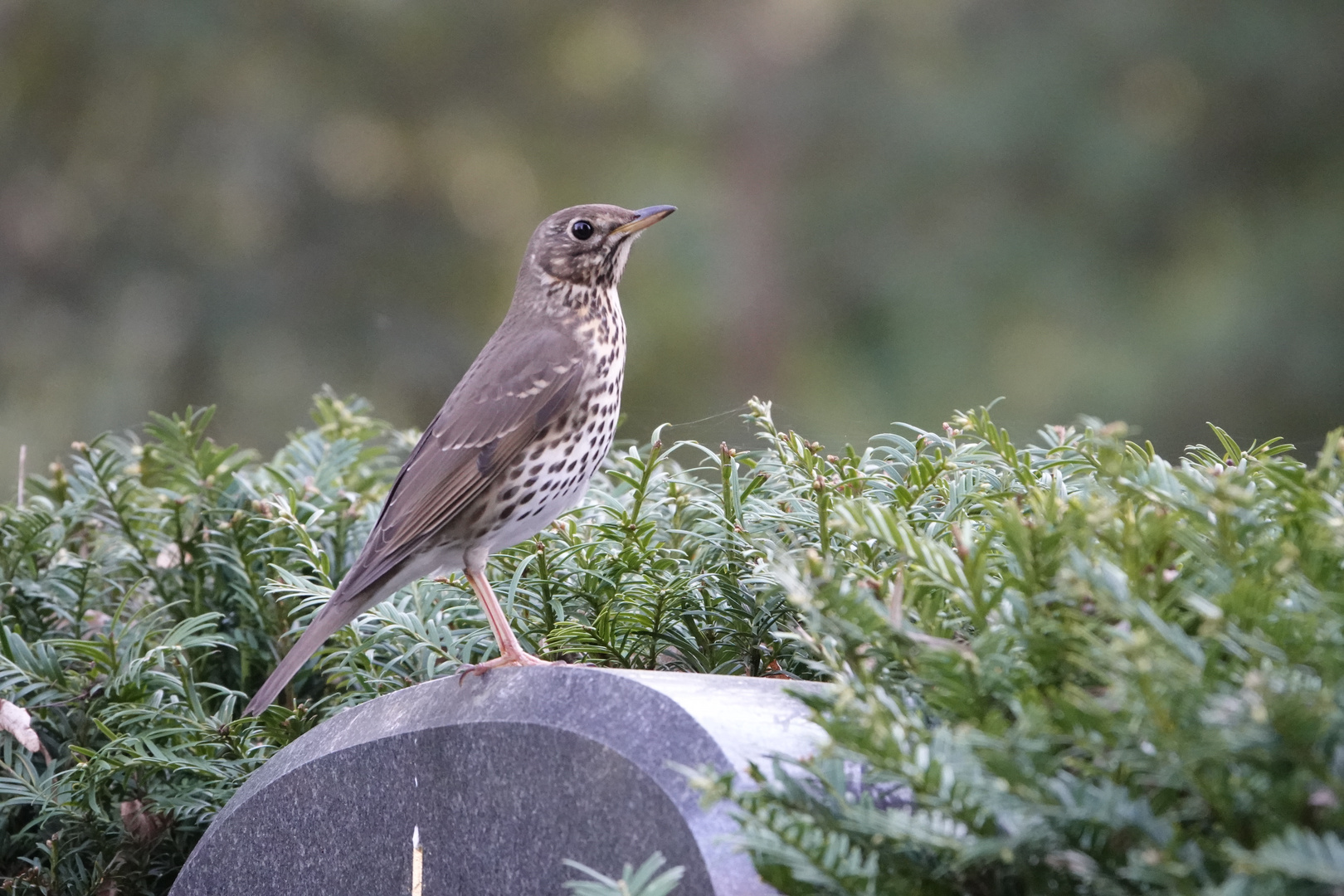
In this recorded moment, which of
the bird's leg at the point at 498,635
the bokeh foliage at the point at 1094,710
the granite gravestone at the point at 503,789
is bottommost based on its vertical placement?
the granite gravestone at the point at 503,789

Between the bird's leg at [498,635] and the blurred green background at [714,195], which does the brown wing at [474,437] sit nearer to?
the bird's leg at [498,635]

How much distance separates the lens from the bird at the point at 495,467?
2631mm

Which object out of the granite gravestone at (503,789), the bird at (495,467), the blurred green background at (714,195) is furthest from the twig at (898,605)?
the blurred green background at (714,195)

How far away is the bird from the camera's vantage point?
2631mm

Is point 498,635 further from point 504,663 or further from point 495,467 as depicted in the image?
point 495,467

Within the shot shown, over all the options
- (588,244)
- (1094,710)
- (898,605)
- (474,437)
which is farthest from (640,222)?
(1094,710)

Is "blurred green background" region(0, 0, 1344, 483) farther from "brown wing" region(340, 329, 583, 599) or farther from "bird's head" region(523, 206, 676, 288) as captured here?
"brown wing" region(340, 329, 583, 599)

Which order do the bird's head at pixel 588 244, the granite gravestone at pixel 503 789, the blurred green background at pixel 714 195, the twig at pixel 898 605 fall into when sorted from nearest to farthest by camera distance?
1. the twig at pixel 898 605
2. the granite gravestone at pixel 503 789
3. the bird's head at pixel 588 244
4. the blurred green background at pixel 714 195

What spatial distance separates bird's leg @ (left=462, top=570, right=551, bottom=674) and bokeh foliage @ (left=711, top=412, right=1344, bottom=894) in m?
0.75

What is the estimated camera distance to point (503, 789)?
206 cm

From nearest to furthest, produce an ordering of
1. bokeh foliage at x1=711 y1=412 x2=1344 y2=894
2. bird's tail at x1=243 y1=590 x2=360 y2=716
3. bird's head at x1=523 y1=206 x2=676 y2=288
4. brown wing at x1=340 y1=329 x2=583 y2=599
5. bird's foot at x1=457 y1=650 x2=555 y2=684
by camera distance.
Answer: bokeh foliage at x1=711 y1=412 x2=1344 y2=894
bird's foot at x1=457 y1=650 x2=555 y2=684
bird's tail at x1=243 y1=590 x2=360 y2=716
brown wing at x1=340 y1=329 x2=583 y2=599
bird's head at x1=523 y1=206 x2=676 y2=288

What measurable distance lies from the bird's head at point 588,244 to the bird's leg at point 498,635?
0.86 m

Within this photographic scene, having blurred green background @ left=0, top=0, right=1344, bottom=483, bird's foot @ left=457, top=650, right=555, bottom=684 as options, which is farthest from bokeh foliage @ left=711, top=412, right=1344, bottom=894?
blurred green background @ left=0, top=0, right=1344, bottom=483

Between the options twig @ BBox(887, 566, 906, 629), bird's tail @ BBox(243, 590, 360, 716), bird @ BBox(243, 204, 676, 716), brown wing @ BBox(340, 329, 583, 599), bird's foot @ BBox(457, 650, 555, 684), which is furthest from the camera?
brown wing @ BBox(340, 329, 583, 599)
